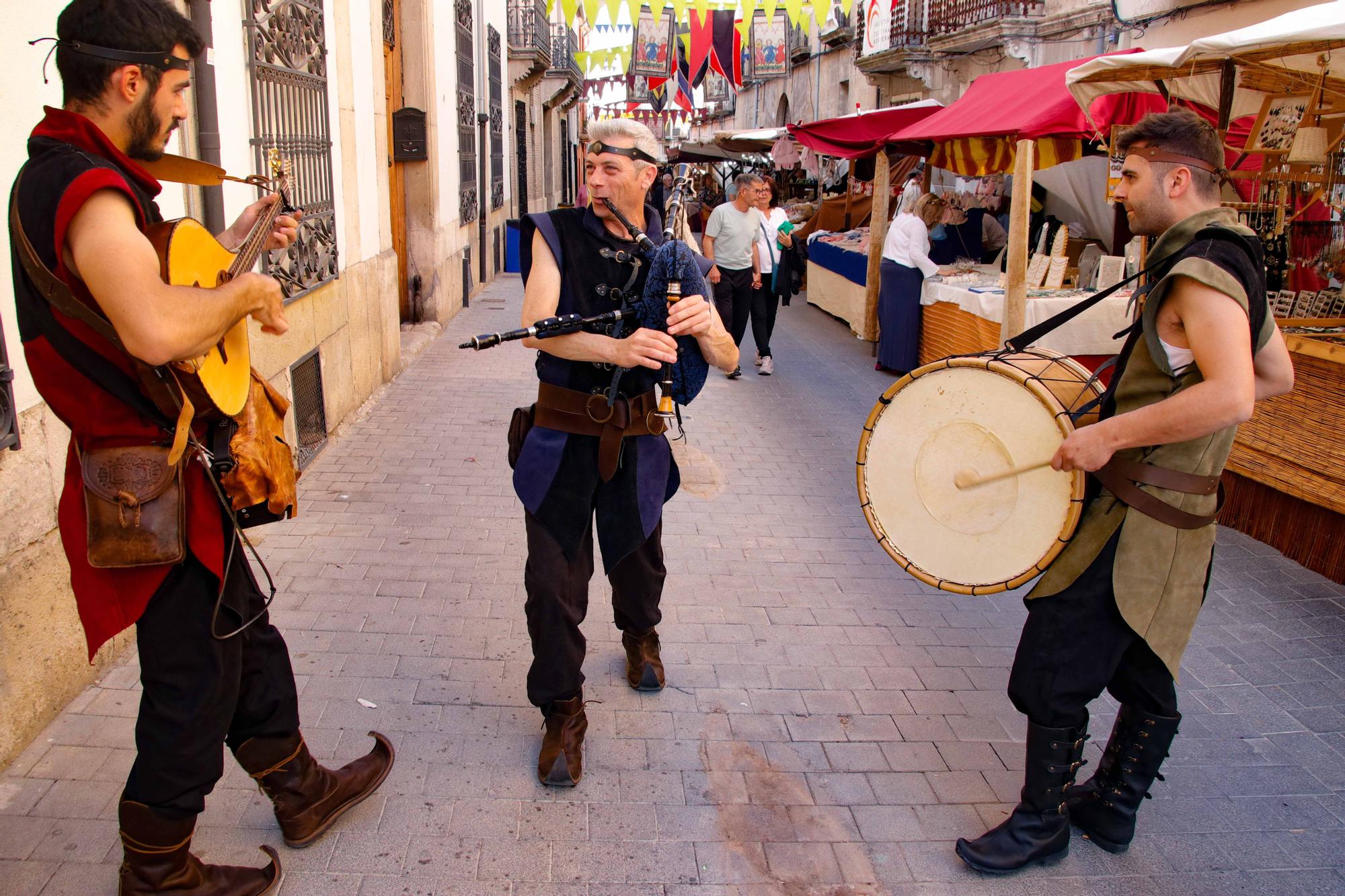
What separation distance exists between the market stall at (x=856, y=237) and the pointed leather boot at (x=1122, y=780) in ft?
28.0

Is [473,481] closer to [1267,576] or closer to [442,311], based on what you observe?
[1267,576]

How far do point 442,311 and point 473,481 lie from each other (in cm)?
583

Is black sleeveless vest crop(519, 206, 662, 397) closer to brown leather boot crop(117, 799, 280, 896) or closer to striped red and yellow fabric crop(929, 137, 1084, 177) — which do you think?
brown leather boot crop(117, 799, 280, 896)

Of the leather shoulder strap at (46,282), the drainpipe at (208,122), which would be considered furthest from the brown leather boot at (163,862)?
the drainpipe at (208,122)

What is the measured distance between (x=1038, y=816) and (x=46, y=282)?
2.70 metres

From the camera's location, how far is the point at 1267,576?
495 centimetres

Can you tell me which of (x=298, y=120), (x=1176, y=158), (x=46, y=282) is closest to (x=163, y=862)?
(x=46, y=282)

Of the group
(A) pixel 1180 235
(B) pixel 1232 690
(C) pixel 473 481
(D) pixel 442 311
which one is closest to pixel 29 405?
(C) pixel 473 481

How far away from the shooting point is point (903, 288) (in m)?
9.59

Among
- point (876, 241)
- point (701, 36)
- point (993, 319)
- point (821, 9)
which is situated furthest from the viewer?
point (701, 36)

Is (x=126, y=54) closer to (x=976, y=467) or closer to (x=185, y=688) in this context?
(x=185, y=688)

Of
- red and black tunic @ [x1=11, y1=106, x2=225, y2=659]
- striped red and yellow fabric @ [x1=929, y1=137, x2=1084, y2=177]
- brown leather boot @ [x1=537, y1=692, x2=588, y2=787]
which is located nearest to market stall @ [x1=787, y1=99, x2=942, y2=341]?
striped red and yellow fabric @ [x1=929, y1=137, x2=1084, y2=177]

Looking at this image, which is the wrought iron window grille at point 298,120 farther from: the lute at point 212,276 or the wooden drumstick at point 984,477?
the wooden drumstick at point 984,477

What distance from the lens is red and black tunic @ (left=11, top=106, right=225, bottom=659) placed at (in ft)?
6.28
